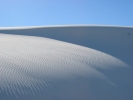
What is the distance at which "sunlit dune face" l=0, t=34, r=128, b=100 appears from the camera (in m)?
5.92

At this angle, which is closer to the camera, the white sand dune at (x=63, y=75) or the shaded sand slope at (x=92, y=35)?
the white sand dune at (x=63, y=75)

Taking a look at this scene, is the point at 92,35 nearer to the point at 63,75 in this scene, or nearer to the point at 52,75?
the point at 63,75

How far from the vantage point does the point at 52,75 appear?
7031mm

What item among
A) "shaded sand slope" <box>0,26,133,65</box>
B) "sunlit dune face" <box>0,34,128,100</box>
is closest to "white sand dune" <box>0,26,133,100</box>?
"sunlit dune face" <box>0,34,128,100</box>

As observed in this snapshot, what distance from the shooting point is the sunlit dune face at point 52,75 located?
19.4 feet

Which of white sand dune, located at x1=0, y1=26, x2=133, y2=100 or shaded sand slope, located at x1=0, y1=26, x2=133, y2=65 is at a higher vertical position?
white sand dune, located at x1=0, y1=26, x2=133, y2=100

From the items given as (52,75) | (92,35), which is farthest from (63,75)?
(92,35)

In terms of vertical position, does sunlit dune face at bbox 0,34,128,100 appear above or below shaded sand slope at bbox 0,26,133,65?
above

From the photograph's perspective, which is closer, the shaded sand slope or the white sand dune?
the white sand dune

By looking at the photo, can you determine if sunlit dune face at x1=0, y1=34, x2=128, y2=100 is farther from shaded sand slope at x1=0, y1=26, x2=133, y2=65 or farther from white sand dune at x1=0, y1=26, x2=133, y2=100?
shaded sand slope at x1=0, y1=26, x2=133, y2=65

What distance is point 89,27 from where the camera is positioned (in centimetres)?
1645

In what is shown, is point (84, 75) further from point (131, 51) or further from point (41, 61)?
point (131, 51)

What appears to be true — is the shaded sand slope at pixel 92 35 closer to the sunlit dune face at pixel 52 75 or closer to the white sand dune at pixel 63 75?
the white sand dune at pixel 63 75

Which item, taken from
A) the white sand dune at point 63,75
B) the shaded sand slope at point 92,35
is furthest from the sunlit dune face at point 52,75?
the shaded sand slope at point 92,35
